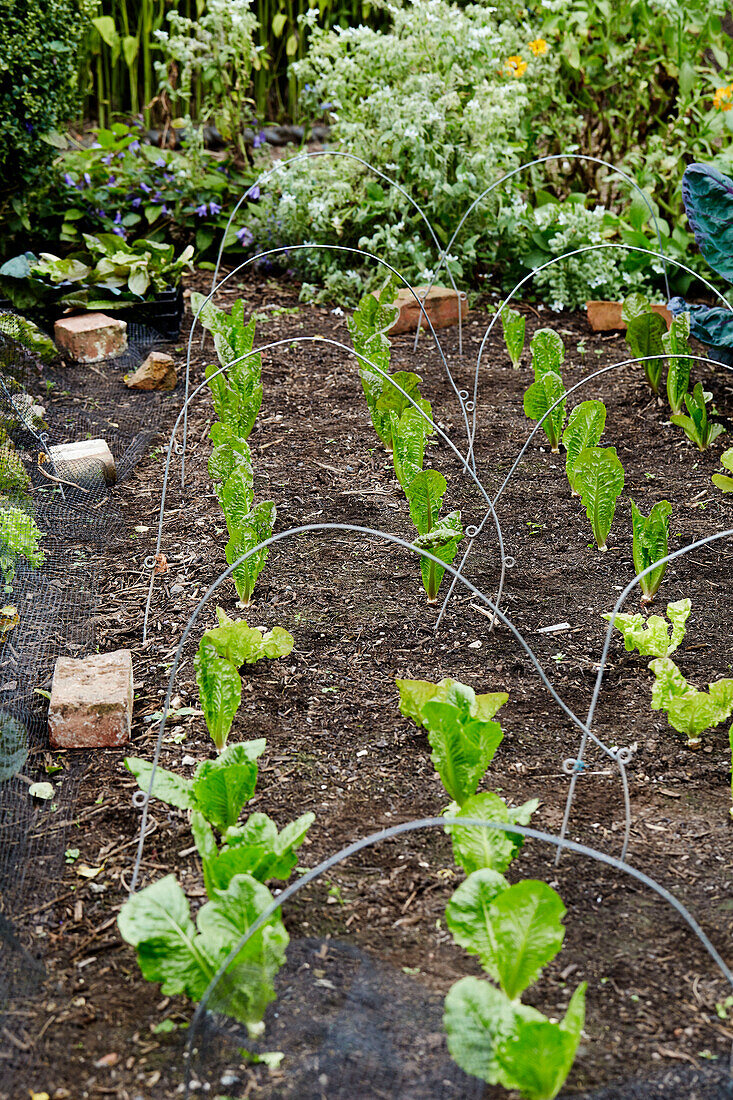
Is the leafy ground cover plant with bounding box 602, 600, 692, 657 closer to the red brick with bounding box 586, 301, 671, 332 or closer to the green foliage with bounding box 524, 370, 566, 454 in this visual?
the green foliage with bounding box 524, 370, 566, 454

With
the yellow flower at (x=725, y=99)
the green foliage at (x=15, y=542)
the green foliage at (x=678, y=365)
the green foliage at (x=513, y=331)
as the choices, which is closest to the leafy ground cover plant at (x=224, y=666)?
the green foliage at (x=15, y=542)

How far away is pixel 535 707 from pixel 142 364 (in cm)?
265

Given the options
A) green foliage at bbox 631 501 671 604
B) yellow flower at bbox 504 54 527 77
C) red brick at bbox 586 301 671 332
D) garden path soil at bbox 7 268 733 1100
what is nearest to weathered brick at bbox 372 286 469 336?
red brick at bbox 586 301 671 332

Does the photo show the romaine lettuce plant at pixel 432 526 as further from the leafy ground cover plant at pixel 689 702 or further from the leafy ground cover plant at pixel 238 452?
the leafy ground cover plant at pixel 689 702

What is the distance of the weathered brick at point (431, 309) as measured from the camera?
15.5 ft

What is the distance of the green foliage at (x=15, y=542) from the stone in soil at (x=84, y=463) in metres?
0.49

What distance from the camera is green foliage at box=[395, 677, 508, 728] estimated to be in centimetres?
197

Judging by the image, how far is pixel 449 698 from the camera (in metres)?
1.99

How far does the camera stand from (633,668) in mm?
2453

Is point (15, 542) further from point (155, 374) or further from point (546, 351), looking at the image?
point (546, 351)

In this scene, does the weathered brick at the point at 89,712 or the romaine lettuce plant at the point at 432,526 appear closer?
the weathered brick at the point at 89,712

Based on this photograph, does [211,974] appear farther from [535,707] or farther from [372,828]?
[535,707]

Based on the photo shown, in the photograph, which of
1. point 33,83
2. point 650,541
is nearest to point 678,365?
point 650,541

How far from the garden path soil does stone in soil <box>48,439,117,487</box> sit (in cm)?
9
